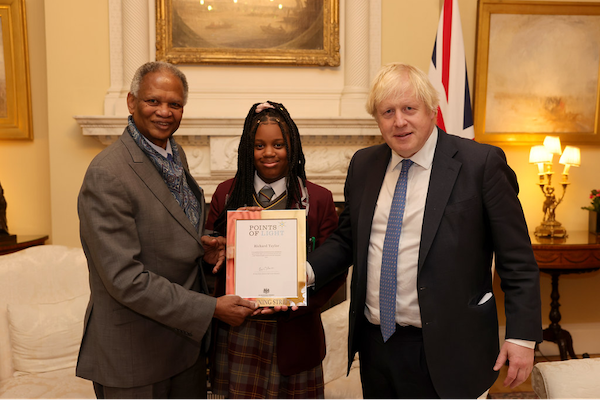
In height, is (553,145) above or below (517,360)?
above

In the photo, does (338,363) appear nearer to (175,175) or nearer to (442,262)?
(442,262)

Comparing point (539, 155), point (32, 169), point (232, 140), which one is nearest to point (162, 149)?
point (232, 140)

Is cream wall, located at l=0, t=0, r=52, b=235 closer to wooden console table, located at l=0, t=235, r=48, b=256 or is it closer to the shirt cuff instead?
wooden console table, located at l=0, t=235, r=48, b=256

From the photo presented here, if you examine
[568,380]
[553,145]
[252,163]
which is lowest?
[568,380]

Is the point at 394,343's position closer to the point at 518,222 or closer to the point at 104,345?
the point at 518,222

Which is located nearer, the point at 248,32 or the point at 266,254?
the point at 266,254

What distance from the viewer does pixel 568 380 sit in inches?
72.1

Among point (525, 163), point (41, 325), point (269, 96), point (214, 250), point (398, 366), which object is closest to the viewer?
point (398, 366)

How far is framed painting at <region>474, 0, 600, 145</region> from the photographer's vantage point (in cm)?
420

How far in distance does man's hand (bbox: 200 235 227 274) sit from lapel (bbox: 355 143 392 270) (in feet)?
1.85

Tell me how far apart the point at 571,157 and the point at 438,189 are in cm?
310

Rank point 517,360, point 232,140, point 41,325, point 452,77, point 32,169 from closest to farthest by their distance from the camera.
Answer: point 517,360
point 41,325
point 452,77
point 232,140
point 32,169

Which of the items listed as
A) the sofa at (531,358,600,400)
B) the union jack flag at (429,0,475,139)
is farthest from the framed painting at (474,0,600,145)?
the sofa at (531,358,600,400)

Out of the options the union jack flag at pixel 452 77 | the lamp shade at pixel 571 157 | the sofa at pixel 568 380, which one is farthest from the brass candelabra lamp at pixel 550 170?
the sofa at pixel 568 380
